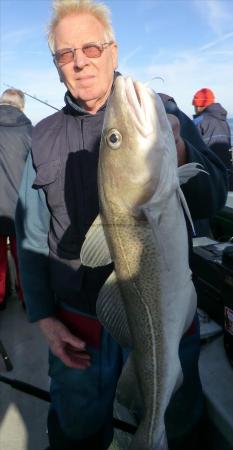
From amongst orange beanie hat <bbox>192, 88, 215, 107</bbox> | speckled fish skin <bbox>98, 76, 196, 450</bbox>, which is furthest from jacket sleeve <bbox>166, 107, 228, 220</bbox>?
orange beanie hat <bbox>192, 88, 215, 107</bbox>

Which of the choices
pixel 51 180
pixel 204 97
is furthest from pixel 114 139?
pixel 204 97

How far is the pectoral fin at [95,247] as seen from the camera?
1.74 metres

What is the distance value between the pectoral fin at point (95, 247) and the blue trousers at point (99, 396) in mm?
698

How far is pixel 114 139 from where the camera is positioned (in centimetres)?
162

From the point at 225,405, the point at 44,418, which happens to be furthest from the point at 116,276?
the point at 44,418

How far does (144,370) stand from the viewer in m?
1.88

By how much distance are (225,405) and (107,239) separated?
1477 mm

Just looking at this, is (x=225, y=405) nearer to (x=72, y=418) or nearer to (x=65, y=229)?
(x=72, y=418)

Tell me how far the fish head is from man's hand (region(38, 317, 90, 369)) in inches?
39.6

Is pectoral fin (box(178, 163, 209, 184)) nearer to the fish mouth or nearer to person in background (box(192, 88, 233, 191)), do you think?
the fish mouth

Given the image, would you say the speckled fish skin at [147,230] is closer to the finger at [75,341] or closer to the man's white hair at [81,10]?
the finger at [75,341]

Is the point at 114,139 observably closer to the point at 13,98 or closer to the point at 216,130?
the point at 13,98

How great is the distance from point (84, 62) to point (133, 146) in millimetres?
740

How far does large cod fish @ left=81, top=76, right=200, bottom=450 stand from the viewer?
1562 millimetres
